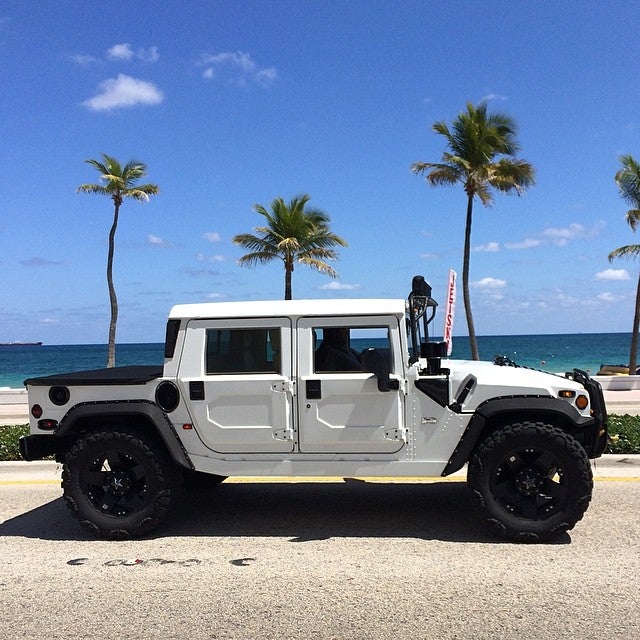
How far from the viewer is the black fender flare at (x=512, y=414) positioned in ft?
16.2

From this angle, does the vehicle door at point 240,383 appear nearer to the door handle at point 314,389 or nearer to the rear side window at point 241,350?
the rear side window at point 241,350

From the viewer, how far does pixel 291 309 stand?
17.1ft

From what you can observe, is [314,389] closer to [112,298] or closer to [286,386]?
[286,386]

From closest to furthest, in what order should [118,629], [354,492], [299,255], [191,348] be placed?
[118,629], [191,348], [354,492], [299,255]

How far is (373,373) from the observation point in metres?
5.05

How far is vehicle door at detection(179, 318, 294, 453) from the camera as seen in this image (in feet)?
16.9

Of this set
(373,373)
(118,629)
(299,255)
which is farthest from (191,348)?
(299,255)

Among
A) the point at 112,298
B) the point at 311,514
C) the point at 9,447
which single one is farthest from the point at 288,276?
the point at 311,514

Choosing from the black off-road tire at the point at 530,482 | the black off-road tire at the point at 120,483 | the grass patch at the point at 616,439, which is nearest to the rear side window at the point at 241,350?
the black off-road tire at the point at 120,483

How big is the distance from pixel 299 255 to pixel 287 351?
19.2 m

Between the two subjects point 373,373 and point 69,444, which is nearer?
point 373,373

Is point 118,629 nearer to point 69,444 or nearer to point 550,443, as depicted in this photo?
point 69,444

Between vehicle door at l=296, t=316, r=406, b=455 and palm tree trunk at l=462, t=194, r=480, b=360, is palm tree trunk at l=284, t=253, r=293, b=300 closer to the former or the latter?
palm tree trunk at l=462, t=194, r=480, b=360

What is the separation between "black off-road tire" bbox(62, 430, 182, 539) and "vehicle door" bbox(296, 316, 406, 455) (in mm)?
1230
